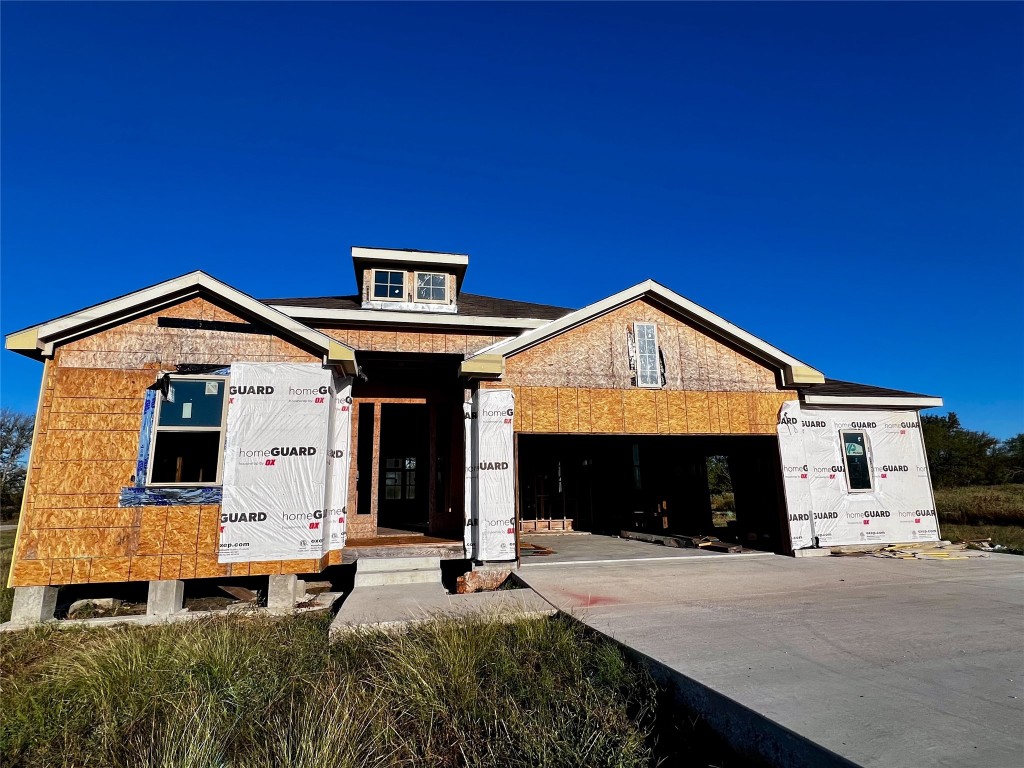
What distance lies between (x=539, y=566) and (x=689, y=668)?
621cm

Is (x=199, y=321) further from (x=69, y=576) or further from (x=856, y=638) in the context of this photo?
(x=856, y=638)

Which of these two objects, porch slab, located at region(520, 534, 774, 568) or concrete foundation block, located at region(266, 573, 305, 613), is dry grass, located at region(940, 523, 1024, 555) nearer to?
porch slab, located at region(520, 534, 774, 568)

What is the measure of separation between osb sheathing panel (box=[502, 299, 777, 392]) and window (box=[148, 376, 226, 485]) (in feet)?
17.5

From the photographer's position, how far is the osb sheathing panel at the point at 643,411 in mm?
10703

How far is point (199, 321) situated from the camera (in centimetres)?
927

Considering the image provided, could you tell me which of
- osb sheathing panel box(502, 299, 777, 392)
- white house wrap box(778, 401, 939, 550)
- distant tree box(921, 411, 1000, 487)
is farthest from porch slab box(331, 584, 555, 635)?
distant tree box(921, 411, 1000, 487)

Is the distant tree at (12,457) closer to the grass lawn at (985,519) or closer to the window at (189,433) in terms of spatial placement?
the window at (189,433)

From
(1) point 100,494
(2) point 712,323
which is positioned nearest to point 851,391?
(2) point 712,323

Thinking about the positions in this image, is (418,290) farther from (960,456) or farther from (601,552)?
(960,456)

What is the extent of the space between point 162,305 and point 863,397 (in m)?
15.0

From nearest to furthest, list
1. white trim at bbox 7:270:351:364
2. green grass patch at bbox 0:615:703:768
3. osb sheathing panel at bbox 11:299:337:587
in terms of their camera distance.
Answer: green grass patch at bbox 0:615:703:768 → osb sheathing panel at bbox 11:299:337:587 → white trim at bbox 7:270:351:364

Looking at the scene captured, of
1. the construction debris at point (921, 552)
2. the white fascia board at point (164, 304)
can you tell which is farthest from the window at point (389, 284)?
the construction debris at point (921, 552)

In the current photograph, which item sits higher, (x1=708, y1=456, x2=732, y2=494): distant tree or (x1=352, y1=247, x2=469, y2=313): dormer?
(x1=352, y1=247, x2=469, y2=313): dormer

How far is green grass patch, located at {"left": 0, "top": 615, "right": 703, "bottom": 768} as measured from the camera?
11.3 ft
